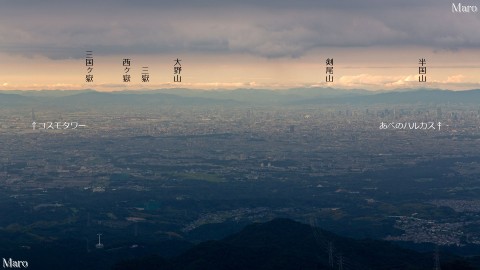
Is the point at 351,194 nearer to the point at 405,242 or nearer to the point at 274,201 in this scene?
the point at 274,201

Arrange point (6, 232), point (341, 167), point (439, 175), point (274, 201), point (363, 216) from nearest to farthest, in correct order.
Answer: point (6, 232)
point (363, 216)
point (274, 201)
point (439, 175)
point (341, 167)

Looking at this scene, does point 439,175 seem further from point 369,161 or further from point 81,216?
point 81,216

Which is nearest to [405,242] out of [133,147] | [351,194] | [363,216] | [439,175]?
[363,216]

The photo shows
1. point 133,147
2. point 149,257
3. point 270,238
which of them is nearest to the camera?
point 149,257

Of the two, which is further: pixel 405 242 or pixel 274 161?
pixel 274 161

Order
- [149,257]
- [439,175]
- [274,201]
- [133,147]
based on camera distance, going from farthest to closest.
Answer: [133,147] → [439,175] → [274,201] → [149,257]

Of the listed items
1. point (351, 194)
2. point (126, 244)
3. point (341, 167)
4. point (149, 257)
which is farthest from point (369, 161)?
point (149, 257)
